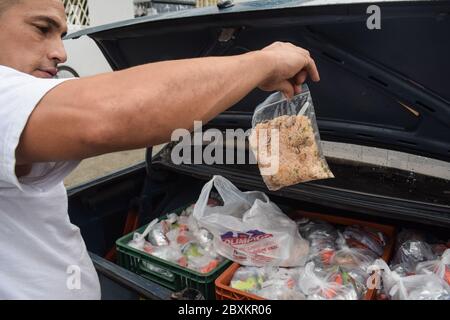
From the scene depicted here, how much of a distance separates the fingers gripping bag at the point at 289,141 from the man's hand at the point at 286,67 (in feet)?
0.66

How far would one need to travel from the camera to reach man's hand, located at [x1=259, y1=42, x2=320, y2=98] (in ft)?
2.82

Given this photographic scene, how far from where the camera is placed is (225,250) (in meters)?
1.45

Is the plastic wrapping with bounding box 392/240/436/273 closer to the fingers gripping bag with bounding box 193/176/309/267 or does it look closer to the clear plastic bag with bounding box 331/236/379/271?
the clear plastic bag with bounding box 331/236/379/271

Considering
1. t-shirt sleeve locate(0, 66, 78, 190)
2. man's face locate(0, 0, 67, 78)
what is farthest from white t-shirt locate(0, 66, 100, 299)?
man's face locate(0, 0, 67, 78)

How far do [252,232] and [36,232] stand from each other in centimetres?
76

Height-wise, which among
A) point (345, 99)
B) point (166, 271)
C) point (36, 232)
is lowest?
point (166, 271)

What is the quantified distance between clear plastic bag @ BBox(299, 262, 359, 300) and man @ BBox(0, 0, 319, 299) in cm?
62

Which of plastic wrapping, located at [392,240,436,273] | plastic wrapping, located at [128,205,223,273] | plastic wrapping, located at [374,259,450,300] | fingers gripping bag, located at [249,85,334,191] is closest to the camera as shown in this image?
plastic wrapping, located at [374,259,450,300]

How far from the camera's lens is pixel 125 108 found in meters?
0.62

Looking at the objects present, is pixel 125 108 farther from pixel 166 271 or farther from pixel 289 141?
Result: pixel 166 271

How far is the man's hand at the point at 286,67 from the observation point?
33.9 inches

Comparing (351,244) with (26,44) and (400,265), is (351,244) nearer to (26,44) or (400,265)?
(400,265)

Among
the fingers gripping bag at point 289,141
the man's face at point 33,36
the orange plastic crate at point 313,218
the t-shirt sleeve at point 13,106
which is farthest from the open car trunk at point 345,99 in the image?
the t-shirt sleeve at point 13,106

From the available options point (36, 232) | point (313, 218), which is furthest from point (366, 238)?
point (36, 232)
